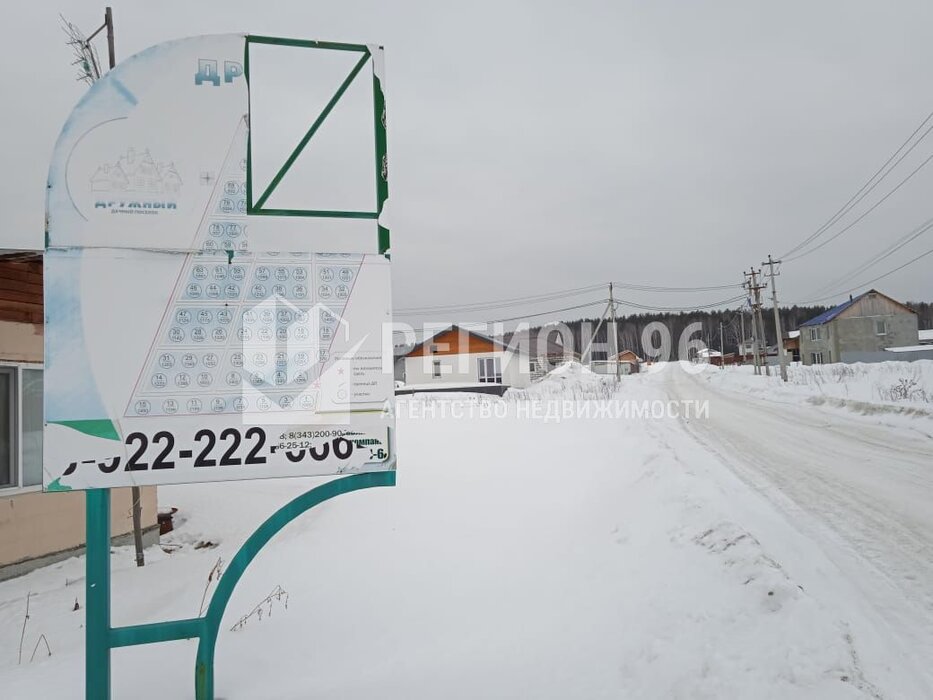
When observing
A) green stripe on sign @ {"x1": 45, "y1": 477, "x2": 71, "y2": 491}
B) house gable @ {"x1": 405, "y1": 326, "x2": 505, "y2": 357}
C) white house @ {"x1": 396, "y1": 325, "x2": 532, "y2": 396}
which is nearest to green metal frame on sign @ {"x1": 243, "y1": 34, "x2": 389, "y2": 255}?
green stripe on sign @ {"x1": 45, "y1": 477, "x2": 71, "y2": 491}

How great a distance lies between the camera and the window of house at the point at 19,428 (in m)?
7.07

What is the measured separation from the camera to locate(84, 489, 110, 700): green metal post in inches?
105

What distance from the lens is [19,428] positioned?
280 inches

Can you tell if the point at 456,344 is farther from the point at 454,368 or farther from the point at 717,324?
the point at 717,324

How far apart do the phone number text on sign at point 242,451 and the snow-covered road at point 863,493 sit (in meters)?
3.29

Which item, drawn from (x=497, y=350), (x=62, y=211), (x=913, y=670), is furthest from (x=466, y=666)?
(x=497, y=350)

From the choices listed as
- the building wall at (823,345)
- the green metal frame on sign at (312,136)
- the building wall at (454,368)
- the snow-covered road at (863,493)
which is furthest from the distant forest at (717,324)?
the green metal frame on sign at (312,136)

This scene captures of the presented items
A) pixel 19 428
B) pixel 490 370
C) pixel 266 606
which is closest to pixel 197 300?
pixel 266 606

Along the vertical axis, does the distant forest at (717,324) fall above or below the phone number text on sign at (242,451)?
above

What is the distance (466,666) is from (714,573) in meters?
2.09

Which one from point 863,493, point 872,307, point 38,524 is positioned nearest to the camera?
point 863,493

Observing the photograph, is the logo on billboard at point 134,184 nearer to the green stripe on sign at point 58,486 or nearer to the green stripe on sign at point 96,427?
the green stripe on sign at point 96,427

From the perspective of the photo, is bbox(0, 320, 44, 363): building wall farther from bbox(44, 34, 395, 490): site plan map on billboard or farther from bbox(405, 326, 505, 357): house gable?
bbox(405, 326, 505, 357): house gable

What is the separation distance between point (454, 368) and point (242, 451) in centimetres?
3414
